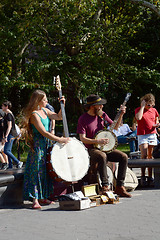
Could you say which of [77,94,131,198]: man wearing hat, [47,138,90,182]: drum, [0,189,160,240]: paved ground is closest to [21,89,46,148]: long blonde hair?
[47,138,90,182]: drum

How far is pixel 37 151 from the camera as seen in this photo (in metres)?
7.43

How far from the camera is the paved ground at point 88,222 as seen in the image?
5281 millimetres

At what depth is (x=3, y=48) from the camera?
17828 millimetres

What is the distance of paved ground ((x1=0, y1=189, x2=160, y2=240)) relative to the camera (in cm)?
528

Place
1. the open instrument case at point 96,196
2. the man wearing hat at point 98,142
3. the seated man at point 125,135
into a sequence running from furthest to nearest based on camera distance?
the seated man at point 125,135 < the man wearing hat at point 98,142 < the open instrument case at point 96,196

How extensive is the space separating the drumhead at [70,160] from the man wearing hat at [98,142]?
0.33m

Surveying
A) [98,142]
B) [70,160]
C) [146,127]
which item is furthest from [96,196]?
[146,127]

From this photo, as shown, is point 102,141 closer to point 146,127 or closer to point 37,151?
point 37,151

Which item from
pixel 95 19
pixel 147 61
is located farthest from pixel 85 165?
pixel 147 61

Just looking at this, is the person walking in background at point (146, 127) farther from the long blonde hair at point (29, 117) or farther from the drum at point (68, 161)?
the long blonde hair at point (29, 117)

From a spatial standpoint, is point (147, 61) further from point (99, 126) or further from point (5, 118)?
point (99, 126)

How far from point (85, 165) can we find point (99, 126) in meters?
0.91

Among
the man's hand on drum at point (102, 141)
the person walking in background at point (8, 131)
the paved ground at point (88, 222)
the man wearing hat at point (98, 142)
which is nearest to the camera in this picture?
the paved ground at point (88, 222)

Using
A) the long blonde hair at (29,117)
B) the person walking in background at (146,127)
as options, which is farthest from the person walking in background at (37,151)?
the person walking in background at (146,127)
